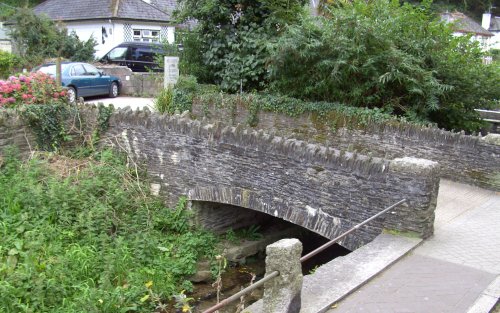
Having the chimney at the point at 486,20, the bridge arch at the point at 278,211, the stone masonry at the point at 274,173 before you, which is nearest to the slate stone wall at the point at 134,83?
the stone masonry at the point at 274,173

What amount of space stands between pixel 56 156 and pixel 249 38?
6.96 m

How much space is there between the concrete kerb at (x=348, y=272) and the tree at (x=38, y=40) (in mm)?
22711

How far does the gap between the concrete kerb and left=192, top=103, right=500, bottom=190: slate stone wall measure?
3.46 meters

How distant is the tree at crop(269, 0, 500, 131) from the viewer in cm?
1242

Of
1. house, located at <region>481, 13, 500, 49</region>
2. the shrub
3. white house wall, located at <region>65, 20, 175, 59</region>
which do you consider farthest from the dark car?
house, located at <region>481, 13, 500, 49</region>

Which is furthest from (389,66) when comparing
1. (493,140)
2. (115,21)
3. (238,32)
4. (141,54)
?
(115,21)

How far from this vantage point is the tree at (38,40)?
25953 mm

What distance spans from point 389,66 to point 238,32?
5.59 meters

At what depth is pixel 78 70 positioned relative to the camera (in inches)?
Answer: 785

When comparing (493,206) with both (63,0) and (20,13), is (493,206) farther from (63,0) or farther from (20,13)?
(63,0)

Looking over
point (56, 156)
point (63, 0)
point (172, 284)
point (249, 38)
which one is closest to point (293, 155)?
point (172, 284)

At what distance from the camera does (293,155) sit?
29.1ft

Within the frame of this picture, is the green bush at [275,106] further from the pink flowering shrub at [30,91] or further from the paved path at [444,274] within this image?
the paved path at [444,274]

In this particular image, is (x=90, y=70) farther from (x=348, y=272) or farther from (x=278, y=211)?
(x=348, y=272)
